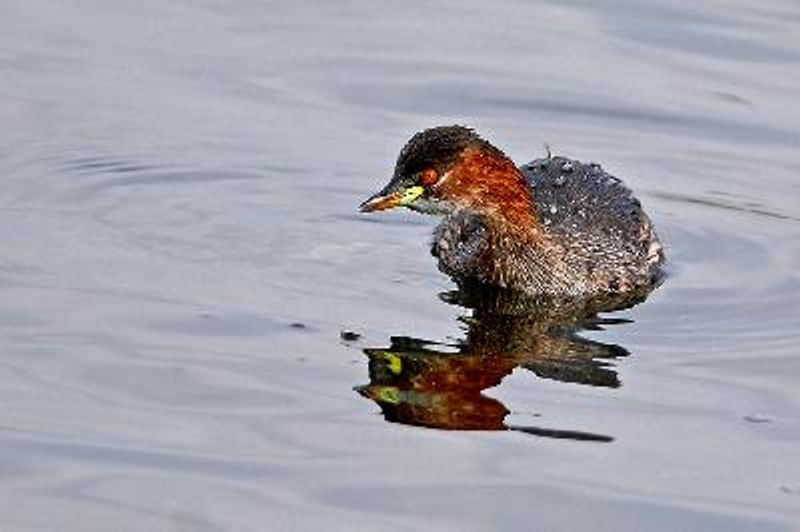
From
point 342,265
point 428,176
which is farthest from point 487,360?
point 428,176

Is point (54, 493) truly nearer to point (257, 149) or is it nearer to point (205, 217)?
point (205, 217)

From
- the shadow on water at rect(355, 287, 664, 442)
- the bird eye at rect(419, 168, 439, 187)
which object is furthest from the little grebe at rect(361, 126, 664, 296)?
the shadow on water at rect(355, 287, 664, 442)

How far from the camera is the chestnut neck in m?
12.0

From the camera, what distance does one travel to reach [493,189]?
478 inches

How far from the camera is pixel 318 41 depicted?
15258 mm

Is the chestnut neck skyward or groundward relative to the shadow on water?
skyward

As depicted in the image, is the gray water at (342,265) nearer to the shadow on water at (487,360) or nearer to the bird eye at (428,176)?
the shadow on water at (487,360)

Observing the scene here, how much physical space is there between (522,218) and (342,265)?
1.08 meters

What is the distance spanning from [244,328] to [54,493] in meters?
2.09

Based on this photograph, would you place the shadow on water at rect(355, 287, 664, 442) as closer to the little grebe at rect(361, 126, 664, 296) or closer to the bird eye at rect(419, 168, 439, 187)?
the little grebe at rect(361, 126, 664, 296)

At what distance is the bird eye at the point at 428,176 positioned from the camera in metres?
11.9

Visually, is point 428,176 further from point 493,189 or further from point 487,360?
point 487,360

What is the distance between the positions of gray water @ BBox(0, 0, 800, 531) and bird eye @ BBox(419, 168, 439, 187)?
1.46 ft

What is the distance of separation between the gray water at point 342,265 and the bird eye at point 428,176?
444 millimetres
